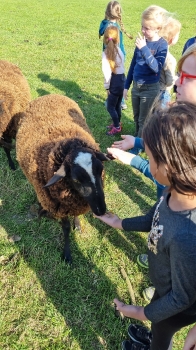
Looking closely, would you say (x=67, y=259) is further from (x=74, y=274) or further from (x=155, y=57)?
(x=155, y=57)

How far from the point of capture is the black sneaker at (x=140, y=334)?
2100 millimetres

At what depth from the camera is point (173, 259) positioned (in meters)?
1.23

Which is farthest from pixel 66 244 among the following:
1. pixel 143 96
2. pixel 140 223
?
pixel 143 96

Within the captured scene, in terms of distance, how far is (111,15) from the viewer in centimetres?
490

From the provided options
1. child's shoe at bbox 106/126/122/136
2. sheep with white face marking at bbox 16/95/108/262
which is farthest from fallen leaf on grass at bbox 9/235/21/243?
child's shoe at bbox 106/126/122/136

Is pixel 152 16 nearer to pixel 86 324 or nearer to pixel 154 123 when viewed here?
pixel 154 123

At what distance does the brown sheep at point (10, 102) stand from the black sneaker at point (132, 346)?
9.16 feet


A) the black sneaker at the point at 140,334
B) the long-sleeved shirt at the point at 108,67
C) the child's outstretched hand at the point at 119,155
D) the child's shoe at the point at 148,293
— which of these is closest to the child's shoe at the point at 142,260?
the child's shoe at the point at 148,293

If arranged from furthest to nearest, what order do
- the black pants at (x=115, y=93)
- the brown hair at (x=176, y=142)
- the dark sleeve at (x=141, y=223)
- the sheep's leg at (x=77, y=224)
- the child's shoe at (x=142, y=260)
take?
1. the black pants at (x=115, y=93)
2. the sheep's leg at (x=77, y=224)
3. the child's shoe at (x=142, y=260)
4. the dark sleeve at (x=141, y=223)
5. the brown hair at (x=176, y=142)

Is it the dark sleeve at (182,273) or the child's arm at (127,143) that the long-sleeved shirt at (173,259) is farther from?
the child's arm at (127,143)

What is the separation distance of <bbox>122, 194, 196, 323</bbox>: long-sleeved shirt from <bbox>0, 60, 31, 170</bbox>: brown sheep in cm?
305

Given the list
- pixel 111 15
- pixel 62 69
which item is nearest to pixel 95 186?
pixel 111 15

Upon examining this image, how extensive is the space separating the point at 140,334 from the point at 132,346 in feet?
0.34

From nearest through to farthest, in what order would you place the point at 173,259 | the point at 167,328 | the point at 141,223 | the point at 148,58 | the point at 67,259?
1. the point at 173,259
2. the point at 167,328
3. the point at 141,223
4. the point at 67,259
5. the point at 148,58
